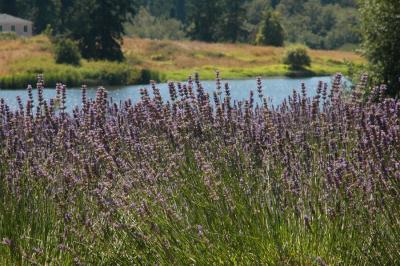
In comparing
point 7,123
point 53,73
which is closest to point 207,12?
point 53,73

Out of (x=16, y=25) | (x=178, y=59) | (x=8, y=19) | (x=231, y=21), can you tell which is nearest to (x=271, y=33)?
(x=231, y=21)

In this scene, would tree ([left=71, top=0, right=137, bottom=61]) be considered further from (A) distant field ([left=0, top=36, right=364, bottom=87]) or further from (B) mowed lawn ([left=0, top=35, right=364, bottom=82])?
(B) mowed lawn ([left=0, top=35, right=364, bottom=82])

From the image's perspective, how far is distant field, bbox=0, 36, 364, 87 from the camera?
174 feet

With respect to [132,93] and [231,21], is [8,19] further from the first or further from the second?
[132,93]

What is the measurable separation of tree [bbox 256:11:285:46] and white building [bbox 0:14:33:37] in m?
25.8

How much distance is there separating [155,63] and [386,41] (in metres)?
53.8

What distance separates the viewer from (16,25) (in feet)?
271

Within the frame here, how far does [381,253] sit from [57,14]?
80612 millimetres

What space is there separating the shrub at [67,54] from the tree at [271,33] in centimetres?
3457

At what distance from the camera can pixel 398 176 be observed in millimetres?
4320

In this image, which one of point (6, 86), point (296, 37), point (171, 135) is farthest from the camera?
point (296, 37)

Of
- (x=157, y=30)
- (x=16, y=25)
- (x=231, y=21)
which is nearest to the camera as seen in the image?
(x=16, y=25)

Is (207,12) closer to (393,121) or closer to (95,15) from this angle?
(95,15)

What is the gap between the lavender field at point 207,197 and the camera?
453 cm
